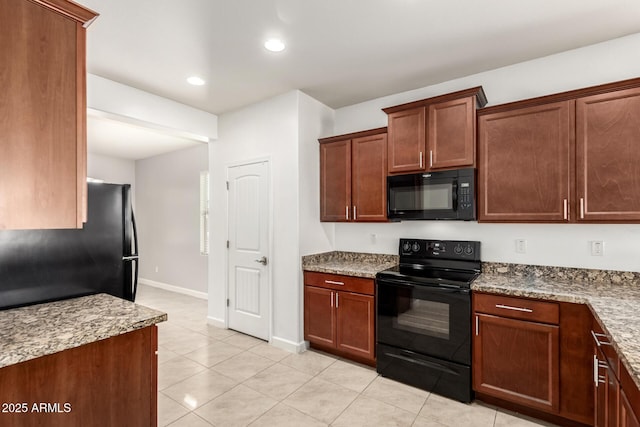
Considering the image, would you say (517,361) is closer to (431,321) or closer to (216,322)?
(431,321)

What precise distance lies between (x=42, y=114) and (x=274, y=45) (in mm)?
1631

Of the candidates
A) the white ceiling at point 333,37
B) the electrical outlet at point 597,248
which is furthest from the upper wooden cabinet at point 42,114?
the electrical outlet at point 597,248

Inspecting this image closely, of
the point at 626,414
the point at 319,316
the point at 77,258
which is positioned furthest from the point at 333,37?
the point at 626,414

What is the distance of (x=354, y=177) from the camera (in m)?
3.33

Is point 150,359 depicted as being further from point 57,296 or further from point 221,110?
point 221,110

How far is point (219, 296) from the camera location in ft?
13.4

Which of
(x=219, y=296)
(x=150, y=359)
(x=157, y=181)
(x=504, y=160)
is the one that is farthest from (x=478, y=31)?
(x=157, y=181)

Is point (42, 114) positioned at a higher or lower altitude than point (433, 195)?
higher

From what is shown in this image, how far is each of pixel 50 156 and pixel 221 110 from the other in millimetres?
2731

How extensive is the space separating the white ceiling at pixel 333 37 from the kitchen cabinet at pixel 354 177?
22.6 inches

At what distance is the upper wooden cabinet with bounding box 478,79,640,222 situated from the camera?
2.10 metres

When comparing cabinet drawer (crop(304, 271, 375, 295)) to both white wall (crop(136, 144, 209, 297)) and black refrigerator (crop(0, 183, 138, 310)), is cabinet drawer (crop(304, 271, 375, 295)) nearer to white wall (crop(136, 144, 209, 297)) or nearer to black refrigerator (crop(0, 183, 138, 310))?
black refrigerator (crop(0, 183, 138, 310))

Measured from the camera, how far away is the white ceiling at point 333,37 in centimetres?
203

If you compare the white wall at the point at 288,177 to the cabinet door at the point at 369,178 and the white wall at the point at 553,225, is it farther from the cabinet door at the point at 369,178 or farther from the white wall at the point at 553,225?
the white wall at the point at 553,225
